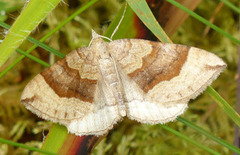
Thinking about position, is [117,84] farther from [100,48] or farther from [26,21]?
[26,21]

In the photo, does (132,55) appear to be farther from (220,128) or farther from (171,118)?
(220,128)

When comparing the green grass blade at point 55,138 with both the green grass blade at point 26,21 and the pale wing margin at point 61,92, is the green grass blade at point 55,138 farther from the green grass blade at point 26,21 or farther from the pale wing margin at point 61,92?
the green grass blade at point 26,21

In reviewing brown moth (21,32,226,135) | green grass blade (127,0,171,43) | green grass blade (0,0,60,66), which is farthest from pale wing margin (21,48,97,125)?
green grass blade (127,0,171,43)

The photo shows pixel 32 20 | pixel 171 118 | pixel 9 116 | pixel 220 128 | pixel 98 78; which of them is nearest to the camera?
pixel 32 20

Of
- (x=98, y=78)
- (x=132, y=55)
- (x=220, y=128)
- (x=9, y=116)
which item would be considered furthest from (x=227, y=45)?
(x=9, y=116)

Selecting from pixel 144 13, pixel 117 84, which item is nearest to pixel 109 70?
pixel 117 84

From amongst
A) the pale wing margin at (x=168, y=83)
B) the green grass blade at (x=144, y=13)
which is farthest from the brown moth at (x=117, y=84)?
the green grass blade at (x=144, y=13)

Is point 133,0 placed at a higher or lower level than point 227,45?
higher
